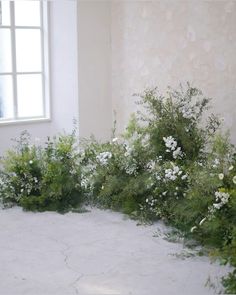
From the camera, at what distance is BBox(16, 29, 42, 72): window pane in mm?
5863

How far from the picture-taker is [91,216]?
149 inches

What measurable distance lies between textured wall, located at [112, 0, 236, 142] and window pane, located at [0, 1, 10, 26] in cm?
115

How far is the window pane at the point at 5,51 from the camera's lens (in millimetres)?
5734

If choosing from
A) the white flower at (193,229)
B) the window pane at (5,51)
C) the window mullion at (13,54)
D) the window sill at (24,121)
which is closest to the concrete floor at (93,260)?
the white flower at (193,229)

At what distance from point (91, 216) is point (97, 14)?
2771 millimetres

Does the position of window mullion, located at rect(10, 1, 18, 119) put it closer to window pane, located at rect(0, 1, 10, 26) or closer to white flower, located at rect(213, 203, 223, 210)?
window pane, located at rect(0, 1, 10, 26)

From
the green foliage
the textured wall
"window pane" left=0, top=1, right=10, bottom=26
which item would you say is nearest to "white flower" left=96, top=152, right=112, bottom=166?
the green foliage

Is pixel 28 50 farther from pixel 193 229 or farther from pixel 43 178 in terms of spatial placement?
pixel 193 229

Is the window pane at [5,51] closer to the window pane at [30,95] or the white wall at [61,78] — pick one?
the window pane at [30,95]

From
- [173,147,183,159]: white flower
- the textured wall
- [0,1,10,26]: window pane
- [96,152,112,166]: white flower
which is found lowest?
[96,152,112,166]: white flower

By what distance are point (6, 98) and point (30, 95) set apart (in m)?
0.29

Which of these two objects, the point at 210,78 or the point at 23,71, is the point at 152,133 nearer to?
the point at 210,78

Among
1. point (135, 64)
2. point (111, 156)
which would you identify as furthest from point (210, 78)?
point (111, 156)

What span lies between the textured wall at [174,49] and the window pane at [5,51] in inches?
45.6
